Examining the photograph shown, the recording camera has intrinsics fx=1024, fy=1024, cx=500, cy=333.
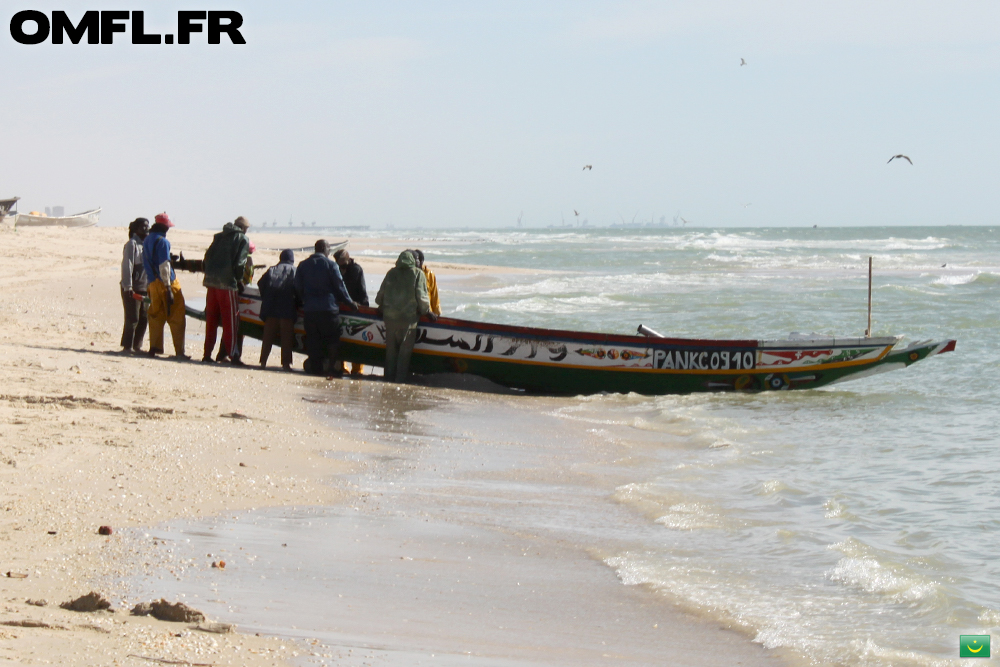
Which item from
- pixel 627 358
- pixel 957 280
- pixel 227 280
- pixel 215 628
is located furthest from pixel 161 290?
pixel 957 280

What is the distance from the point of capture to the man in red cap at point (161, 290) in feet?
36.4

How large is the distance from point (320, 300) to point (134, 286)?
2.07 metres

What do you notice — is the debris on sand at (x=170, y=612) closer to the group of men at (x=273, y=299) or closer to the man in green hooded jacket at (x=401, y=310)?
the group of men at (x=273, y=299)

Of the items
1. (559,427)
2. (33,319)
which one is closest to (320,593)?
(559,427)

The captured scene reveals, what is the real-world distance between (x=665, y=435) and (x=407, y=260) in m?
3.51

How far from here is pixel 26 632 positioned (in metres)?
3.46

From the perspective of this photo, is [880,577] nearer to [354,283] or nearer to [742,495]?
[742,495]

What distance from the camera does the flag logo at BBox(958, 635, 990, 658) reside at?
4332 mm

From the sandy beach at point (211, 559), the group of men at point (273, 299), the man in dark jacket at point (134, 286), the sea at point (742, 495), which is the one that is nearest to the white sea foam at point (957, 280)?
the sea at point (742, 495)

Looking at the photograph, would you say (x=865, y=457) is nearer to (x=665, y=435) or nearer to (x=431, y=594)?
(x=665, y=435)

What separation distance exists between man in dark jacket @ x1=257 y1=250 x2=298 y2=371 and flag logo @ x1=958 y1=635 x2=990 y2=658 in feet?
27.9

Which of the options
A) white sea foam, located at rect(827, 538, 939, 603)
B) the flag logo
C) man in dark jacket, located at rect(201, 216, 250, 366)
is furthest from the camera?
man in dark jacket, located at rect(201, 216, 250, 366)

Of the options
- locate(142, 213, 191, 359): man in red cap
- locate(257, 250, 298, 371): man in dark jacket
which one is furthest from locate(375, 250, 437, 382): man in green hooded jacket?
locate(142, 213, 191, 359): man in red cap

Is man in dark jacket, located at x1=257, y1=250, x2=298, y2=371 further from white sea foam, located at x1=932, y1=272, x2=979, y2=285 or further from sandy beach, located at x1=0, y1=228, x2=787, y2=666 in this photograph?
white sea foam, located at x1=932, y1=272, x2=979, y2=285
